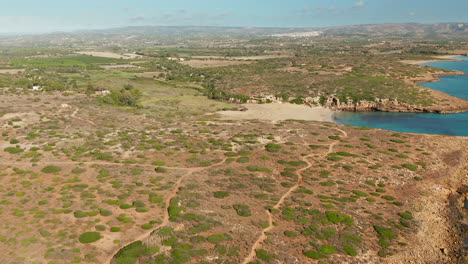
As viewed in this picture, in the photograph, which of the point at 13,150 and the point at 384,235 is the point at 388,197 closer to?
the point at 384,235

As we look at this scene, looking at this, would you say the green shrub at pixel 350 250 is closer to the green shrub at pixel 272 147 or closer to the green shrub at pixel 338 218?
the green shrub at pixel 338 218

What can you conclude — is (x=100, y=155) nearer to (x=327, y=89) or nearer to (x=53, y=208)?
(x=53, y=208)

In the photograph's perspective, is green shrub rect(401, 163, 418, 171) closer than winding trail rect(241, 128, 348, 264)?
No

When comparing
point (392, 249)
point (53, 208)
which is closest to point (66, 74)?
point (53, 208)

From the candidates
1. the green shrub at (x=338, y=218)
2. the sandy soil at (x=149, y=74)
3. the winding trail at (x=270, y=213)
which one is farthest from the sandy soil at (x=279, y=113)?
the sandy soil at (x=149, y=74)

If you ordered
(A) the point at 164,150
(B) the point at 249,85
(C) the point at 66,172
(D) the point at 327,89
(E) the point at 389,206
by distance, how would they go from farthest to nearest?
(B) the point at 249,85 → (D) the point at 327,89 → (A) the point at 164,150 → (C) the point at 66,172 → (E) the point at 389,206

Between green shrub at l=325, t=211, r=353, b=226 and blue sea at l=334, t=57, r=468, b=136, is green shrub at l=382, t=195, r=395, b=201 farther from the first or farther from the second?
blue sea at l=334, t=57, r=468, b=136

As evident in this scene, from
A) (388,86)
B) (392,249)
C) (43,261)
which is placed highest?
(388,86)

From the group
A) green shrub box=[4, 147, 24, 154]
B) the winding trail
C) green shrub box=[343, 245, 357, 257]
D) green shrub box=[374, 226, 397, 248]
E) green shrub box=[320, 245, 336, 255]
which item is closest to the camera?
the winding trail

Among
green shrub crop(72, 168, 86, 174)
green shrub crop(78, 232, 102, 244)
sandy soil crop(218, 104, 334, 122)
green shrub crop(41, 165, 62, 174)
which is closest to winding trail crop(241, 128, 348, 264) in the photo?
green shrub crop(78, 232, 102, 244)
